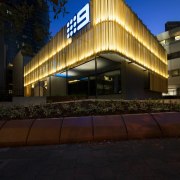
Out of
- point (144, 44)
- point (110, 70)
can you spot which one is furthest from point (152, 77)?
point (110, 70)

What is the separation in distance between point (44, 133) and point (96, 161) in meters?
2.56

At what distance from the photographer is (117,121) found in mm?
6875

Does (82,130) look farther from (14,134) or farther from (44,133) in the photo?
(14,134)

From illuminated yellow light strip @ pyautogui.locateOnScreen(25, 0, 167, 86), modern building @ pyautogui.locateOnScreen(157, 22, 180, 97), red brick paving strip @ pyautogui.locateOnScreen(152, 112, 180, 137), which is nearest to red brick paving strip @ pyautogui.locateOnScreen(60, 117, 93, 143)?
red brick paving strip @ pyautogui.locateOnScreen(152, 112, 180, 137)

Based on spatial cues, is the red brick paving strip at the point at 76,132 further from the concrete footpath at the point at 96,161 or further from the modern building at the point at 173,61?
the modern building at the point at 173,61

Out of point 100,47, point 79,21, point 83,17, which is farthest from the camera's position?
point 79,21

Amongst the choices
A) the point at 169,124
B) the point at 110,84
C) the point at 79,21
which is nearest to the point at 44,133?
the point at 169,124

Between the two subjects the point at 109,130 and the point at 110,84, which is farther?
the point at 110,84

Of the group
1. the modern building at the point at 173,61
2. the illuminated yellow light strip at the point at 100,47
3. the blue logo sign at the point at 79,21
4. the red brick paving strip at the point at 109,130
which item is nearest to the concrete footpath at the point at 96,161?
the red brick paving strip at the point at 109,130

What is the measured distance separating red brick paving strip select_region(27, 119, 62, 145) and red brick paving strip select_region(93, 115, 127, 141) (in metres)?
1.23

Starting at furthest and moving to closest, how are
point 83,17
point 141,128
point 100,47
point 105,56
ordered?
point 83,17, point 105,56, point 100,47, point 141,128

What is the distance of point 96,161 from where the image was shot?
4.52m

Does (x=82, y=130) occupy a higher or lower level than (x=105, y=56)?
lower

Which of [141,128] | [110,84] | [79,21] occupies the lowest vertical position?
[141,128]
